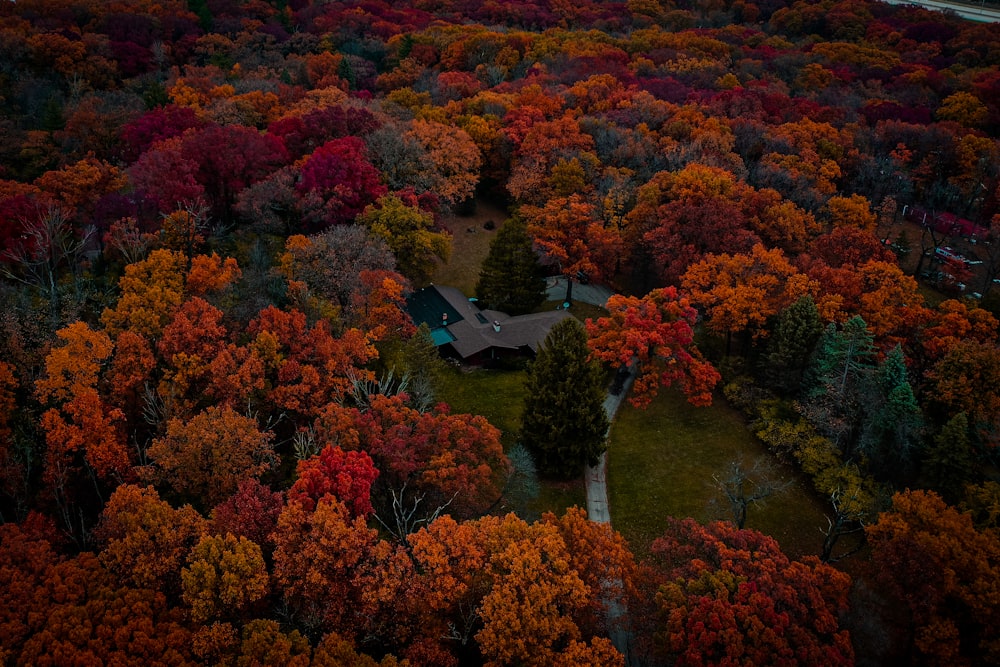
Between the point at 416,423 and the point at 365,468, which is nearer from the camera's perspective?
the point at 365,468

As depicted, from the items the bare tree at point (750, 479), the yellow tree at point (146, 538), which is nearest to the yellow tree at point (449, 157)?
the bare tree at point (750, 479)

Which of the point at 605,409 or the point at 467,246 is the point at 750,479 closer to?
the point at 605,409

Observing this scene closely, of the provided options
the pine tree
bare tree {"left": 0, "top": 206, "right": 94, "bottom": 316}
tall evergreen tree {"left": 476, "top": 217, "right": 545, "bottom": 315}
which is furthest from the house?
the pine tree

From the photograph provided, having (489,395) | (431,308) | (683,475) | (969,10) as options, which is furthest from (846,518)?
(969,10)

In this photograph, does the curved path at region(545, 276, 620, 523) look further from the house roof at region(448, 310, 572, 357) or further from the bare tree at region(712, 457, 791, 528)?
the bare tree at region(712, 457, 791, 528)

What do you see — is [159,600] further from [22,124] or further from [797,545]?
[22,124]

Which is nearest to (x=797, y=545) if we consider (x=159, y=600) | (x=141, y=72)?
(x=159, y=600)
